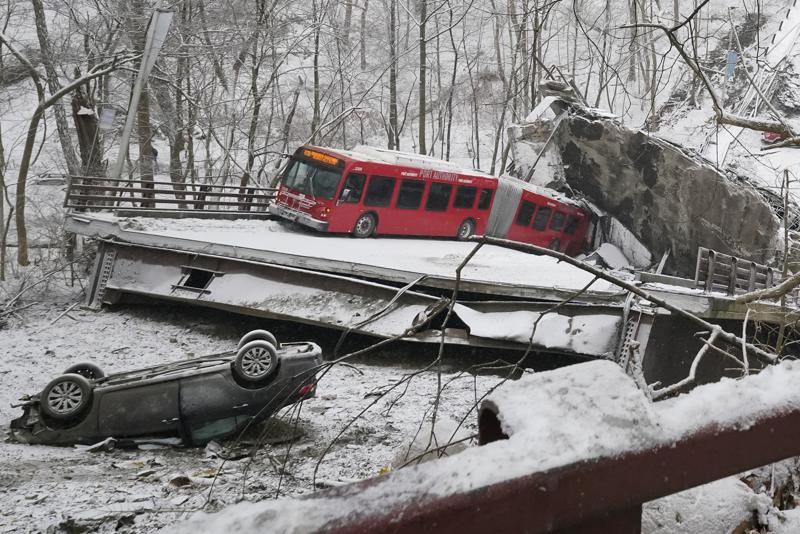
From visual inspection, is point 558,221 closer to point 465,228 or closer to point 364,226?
point 465,228

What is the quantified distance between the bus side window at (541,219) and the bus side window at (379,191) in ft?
22.6

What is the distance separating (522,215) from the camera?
78.9 ft

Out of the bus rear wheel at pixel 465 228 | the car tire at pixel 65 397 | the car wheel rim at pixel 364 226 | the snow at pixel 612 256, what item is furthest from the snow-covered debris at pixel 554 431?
the snow at pixel 612 256

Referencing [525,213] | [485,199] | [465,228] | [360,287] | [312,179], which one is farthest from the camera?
[525,213]

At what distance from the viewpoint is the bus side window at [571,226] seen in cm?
2639

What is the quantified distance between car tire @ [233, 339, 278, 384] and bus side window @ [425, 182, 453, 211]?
495 inches

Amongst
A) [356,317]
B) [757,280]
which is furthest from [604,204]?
[356,317]

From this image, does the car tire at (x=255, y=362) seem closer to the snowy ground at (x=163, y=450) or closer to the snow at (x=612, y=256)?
the snowy ground at (x=163, y=450)

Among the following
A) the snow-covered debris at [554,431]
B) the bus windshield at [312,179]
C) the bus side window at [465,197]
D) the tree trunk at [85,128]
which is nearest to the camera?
the snow-covered debris at [554,431]

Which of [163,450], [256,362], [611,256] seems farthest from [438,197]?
[163,450]

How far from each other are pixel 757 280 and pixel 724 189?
22.3 feet

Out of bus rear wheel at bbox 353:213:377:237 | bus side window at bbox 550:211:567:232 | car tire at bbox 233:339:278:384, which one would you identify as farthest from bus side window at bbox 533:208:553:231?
car tire at bbox 233:339:278:384

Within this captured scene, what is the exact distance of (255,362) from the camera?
8867mm

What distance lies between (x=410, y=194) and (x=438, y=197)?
3.82 ft
